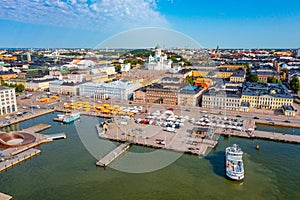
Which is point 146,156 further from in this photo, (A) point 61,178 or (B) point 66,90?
(B) point 66,90

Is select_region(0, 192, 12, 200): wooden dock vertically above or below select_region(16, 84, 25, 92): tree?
below

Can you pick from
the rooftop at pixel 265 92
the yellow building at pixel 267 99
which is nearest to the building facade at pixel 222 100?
the yellow building at pixel 267 99

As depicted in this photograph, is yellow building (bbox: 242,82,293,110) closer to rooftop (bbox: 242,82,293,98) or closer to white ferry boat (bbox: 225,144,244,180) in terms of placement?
rooftop (bbox: 242,82,293,98)

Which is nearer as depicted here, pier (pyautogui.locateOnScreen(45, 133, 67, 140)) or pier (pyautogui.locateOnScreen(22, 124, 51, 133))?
pier (pyautogui.locateOnScreen(45, 133, 67, 140))

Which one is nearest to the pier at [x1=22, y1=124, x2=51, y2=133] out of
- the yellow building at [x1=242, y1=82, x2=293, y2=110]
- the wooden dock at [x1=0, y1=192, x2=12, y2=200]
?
the wooden dock at [x1=0, y1=192, x2=12, y2=200]

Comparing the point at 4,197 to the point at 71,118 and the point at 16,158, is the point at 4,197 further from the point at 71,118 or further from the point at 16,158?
the point at 71,118

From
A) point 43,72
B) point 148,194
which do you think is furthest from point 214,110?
point 43,72

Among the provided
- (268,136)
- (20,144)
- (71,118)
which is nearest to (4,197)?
(20,144)
